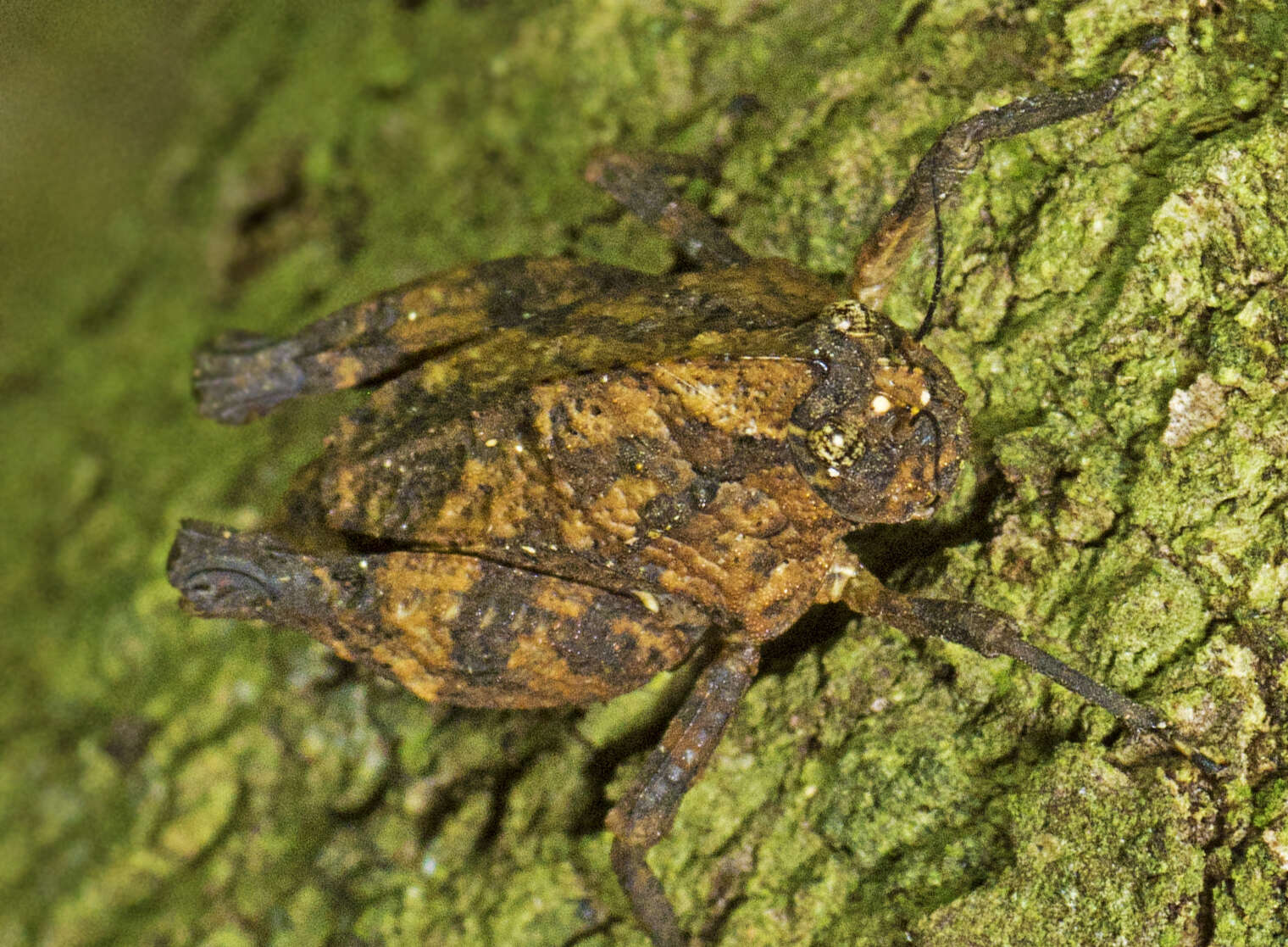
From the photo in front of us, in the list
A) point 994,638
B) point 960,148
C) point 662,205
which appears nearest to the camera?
point 994,638

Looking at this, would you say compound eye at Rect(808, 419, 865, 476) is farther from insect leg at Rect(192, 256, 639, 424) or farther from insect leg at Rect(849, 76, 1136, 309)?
insect leg at Rect(192, 256, 639, 424)

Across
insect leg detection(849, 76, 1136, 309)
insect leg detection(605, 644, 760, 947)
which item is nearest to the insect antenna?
insect leg detection(849, 76, 1136, 309)

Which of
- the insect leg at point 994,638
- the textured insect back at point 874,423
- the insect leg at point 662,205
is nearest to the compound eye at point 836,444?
the textured insect back at point 874,423

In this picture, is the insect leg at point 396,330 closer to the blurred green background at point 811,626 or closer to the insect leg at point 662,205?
the insect leg at point 662,205

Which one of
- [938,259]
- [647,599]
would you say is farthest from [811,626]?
[938,259]

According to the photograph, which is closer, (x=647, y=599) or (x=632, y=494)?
(x=632, y=494)

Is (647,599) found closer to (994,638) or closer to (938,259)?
(994,638)

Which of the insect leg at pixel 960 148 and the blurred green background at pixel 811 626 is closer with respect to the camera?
the blurred green background at pixel 811 626
